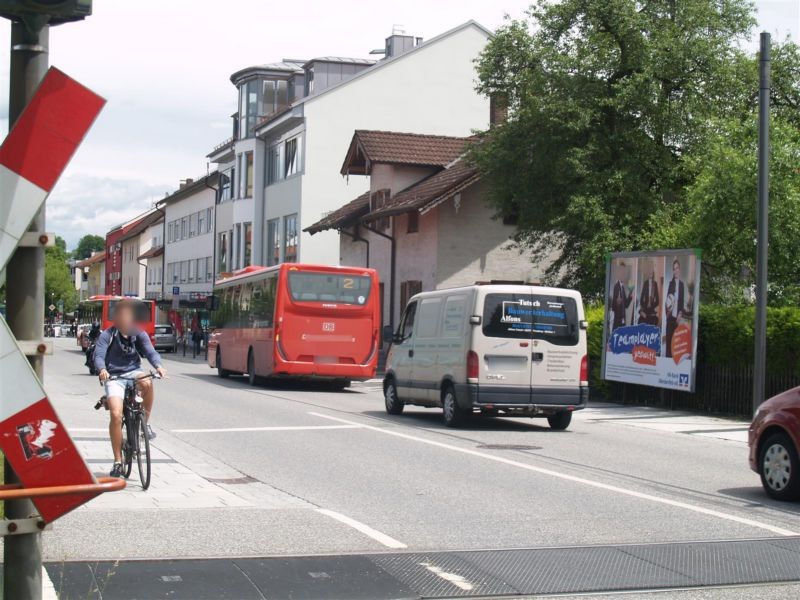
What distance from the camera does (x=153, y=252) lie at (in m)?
96.1

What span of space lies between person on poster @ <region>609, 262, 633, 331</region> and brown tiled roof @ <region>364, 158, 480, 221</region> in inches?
459

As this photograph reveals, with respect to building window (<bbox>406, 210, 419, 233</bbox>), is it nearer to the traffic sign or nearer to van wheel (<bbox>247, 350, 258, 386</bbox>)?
van wheel (<bbox>247, 350, 258, 386</bbox>)

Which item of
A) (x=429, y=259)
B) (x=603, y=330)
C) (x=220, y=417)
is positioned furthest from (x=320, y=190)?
(x=220, y=417)

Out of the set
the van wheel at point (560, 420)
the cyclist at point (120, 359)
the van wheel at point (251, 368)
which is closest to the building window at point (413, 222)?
the van wheel at point (251, 368)

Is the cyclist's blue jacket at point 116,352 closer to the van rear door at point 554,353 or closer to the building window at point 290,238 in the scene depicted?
the van rear door at point 554,353

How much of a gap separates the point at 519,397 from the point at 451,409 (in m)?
1.11

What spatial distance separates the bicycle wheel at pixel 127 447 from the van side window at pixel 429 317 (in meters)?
8.38

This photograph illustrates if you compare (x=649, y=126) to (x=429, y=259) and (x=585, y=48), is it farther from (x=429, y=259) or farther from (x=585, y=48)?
(x=429, y=259)

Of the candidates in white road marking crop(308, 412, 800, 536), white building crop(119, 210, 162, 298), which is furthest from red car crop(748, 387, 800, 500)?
white building crop(119, 210, 162, 298)

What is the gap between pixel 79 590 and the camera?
20.5 feet

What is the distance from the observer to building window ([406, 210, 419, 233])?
4100 cm

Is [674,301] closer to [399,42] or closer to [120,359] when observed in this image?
[120,359]

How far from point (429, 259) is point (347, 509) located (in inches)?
1195

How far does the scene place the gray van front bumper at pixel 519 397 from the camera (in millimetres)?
17438
